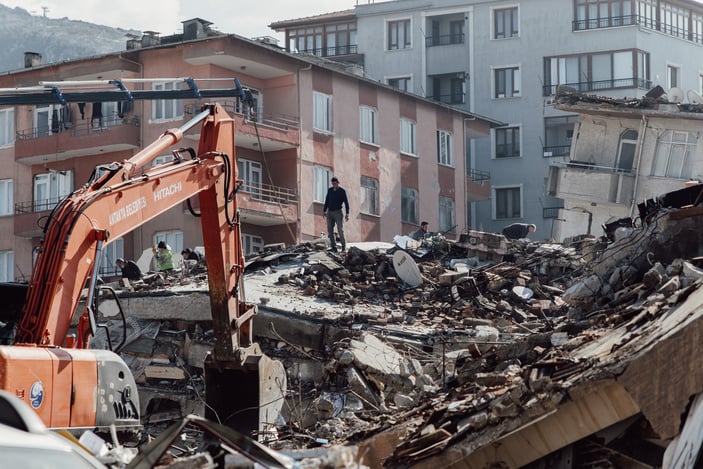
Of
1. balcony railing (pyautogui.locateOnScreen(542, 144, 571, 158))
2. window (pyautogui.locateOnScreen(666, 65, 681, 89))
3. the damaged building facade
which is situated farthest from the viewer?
window (pyautogui.locateOnScreen(666, 65, 681, 89))

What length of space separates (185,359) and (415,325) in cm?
460

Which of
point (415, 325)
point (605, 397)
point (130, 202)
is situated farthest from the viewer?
point (415, 325)

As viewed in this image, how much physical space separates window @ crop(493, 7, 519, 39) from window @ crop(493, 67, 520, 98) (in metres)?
1.69

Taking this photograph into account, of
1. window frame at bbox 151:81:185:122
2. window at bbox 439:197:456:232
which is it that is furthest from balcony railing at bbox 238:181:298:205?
window at bbox 439:197:456:232

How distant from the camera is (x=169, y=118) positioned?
44.4m

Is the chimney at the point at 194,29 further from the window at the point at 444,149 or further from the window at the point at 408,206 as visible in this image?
the window at the point at 444,149

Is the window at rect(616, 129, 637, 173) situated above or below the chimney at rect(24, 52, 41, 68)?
below

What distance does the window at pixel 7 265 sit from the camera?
47781 millimetres

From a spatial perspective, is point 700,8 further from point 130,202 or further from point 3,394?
point 3,394

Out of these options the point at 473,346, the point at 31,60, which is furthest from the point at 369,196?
the point at 473,346

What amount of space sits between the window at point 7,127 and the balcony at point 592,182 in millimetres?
19643

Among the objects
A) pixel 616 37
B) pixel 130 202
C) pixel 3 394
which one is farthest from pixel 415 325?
pixel 616 37

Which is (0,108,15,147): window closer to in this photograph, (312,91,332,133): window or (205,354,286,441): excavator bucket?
(312,91,332,133): window

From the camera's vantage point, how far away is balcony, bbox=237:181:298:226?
42.7m
